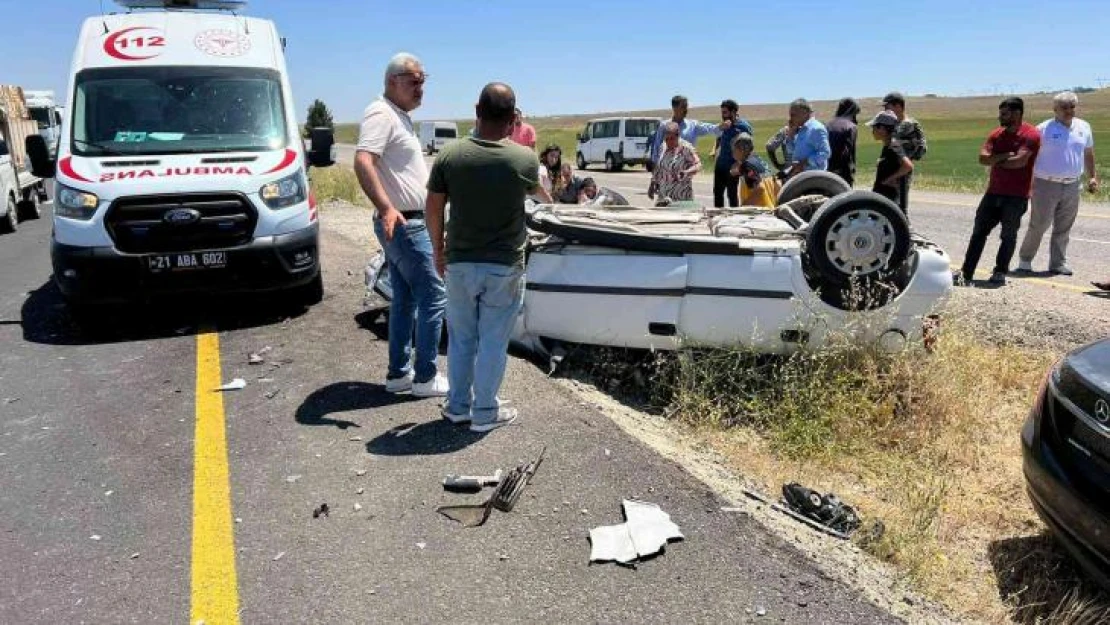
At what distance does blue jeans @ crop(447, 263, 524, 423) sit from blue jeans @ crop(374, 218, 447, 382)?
1.09 feet

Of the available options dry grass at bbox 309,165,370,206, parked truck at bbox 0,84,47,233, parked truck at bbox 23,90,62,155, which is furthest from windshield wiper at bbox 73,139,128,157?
parked truck at bbox 23,90,62,155

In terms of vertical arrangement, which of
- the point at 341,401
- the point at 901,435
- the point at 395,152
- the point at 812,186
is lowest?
the point at 901,435

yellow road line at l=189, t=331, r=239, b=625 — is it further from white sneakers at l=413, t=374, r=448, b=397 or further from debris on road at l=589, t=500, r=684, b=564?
debris on road at l=589, t=500, r=684, b=564

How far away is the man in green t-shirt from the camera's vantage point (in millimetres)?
4023

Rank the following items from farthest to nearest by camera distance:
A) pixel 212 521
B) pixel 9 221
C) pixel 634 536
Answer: pixel 9 221 → pixel 212 521 → pixel 634 536

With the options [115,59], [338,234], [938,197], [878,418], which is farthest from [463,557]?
[938,197]

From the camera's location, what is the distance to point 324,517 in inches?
139

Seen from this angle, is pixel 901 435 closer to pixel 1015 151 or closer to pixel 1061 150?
pixel 1015 151

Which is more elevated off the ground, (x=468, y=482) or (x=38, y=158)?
(x=38, y=158)

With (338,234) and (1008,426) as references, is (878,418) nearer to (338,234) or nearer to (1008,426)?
(1008,426)

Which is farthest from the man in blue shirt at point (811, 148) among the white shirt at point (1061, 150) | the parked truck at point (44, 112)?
the parked truck at point (44, 112)

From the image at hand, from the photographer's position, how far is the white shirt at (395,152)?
15.0ft

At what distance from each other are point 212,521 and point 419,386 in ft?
5.36

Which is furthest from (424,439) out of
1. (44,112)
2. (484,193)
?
(44,112)
